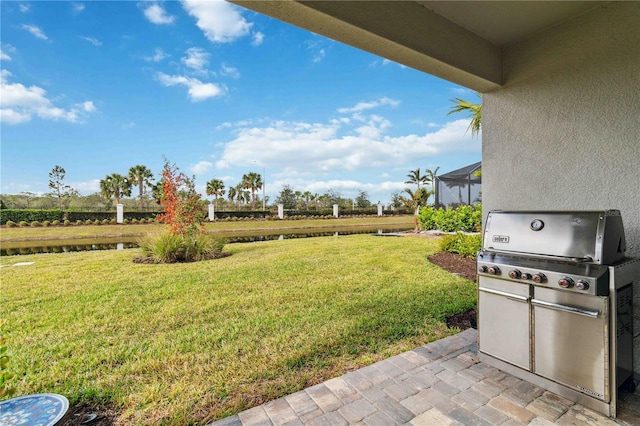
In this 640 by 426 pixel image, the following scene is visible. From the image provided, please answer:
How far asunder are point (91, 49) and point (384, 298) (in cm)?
1463

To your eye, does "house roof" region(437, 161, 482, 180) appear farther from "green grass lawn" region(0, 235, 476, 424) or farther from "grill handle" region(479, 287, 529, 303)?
"grill handle" region(479, 287, 529, 303)

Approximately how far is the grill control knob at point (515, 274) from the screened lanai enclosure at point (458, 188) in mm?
9793

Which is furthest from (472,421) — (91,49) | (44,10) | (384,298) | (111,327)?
(91,49)

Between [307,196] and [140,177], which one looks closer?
[140,177]

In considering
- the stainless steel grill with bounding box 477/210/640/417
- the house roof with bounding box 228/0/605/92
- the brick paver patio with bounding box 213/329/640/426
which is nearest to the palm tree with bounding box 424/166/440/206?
the house roof with bounding box 228/0/605/92

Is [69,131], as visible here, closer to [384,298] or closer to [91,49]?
[91,49]

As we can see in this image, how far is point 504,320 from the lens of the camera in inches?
79.8

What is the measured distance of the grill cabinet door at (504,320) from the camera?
1.92m

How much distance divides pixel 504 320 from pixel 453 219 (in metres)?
9.32

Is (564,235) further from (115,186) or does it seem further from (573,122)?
(115,186)

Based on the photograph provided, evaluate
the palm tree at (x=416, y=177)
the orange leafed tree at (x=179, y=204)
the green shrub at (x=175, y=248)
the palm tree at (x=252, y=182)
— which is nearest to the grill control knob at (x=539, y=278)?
the green shrub at (x=175, y=248)

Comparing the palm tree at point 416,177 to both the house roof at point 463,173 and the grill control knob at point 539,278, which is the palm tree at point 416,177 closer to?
the house roof at point 463,173

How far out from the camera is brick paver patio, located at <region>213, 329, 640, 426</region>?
5.23 ft

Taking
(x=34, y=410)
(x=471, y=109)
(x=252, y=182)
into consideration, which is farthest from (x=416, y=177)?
(x=34, y=410)
